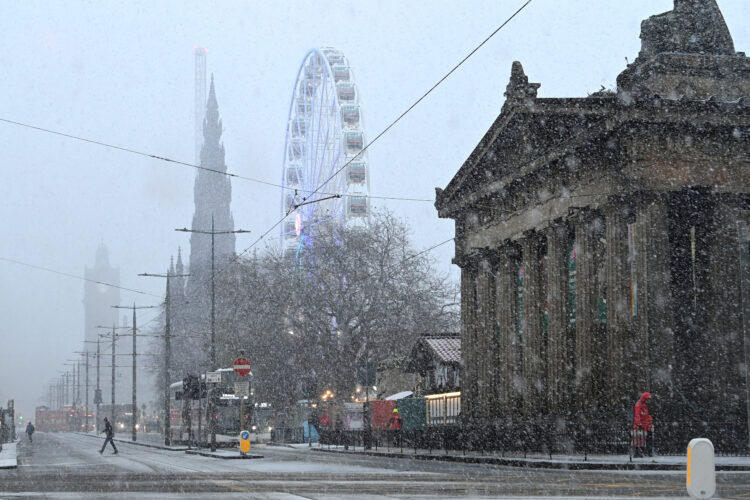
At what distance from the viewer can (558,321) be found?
1554 inches

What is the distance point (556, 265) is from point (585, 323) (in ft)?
11.9

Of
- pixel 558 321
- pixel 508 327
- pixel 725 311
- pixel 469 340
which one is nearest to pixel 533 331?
pixel 508 327

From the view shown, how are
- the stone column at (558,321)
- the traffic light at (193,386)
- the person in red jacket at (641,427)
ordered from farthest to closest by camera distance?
the traffic light at (193,386)
the stone column at (558,321)
the person in red jacket at (641,427)

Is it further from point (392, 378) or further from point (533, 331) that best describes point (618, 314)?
point (392, 378)

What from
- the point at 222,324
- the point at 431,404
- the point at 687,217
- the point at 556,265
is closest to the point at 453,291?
the point at 222,324

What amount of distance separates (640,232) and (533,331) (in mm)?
9147

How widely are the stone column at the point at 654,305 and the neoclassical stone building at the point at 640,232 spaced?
0.15ft

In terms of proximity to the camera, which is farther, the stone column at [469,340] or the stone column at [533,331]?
the stone column at [469,340]

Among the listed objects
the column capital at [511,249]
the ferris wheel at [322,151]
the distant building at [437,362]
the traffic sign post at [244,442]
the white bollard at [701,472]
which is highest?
the ferris wheel at [322,151]

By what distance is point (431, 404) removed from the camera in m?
47.3

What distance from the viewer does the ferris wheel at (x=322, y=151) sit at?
66750 mm

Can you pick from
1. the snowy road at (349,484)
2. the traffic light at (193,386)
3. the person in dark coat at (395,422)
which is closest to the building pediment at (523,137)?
the person in dark coat at (395,422)

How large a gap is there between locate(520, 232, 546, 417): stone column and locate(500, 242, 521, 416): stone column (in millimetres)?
1326

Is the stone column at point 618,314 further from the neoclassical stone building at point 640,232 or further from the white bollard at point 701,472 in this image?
the white bollard at point 701,472
